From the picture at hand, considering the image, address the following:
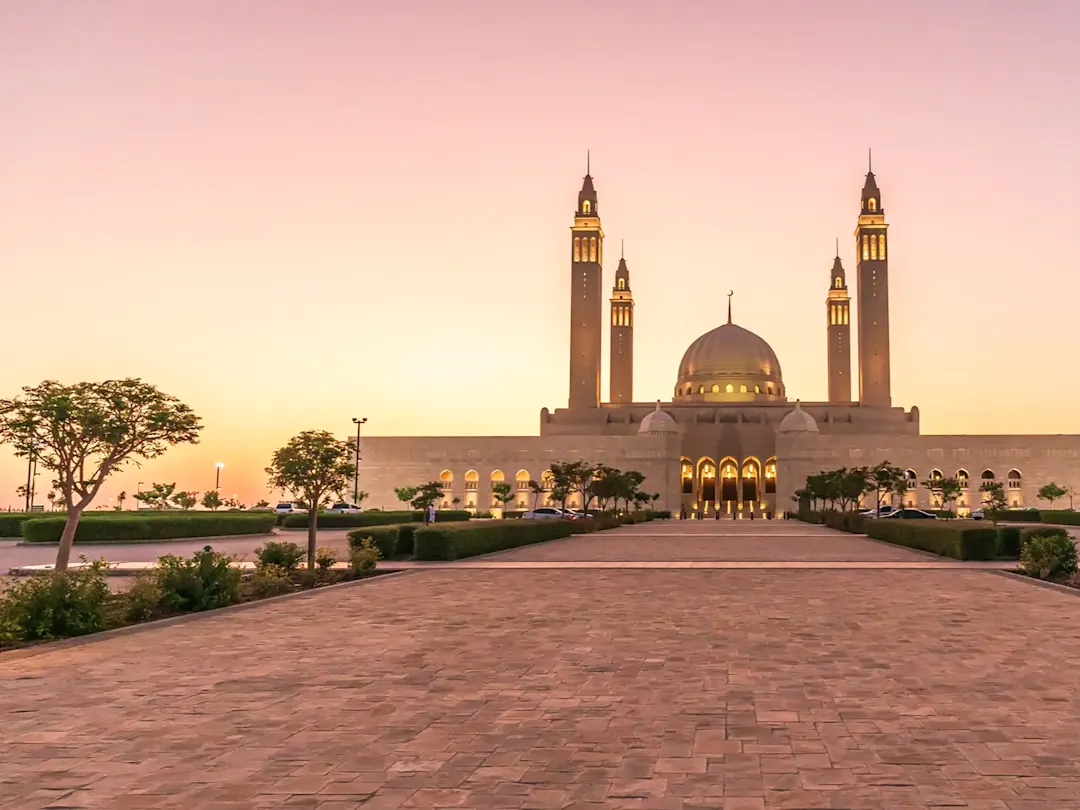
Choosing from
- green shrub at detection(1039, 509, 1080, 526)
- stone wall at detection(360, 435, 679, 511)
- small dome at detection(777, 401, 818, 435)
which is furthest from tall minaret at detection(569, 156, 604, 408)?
green shrub at detection(1039, 509, 1080, 526)

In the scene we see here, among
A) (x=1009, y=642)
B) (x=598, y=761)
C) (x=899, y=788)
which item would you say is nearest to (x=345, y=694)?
(x=598, y=761)

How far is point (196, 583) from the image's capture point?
37.7 ft

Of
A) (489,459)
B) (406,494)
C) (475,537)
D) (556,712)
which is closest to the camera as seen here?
(556,712)

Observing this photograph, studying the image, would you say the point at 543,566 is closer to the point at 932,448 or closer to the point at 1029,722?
the point at 1029,722

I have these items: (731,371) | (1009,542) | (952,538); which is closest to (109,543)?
(952,538)

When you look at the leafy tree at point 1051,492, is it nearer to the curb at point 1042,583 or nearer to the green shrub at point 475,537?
the green shrub at point 475,537

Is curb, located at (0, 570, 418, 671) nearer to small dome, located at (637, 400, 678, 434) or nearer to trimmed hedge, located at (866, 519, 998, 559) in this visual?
trimmed hedge, located at (866, 519, 998, 559)

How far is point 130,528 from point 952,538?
2361 centimetres

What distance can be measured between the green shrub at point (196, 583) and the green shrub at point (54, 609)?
130 cm

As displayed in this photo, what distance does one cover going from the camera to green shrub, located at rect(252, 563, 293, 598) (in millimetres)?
13234

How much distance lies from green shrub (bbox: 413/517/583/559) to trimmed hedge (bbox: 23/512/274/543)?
11.5 meters

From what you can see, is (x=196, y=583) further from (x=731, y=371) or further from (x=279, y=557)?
(x=731, y=371)

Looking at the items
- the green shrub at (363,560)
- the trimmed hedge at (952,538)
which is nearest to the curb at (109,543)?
the green shrub at (363,560)

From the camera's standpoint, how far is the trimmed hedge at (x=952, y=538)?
66.3ft
